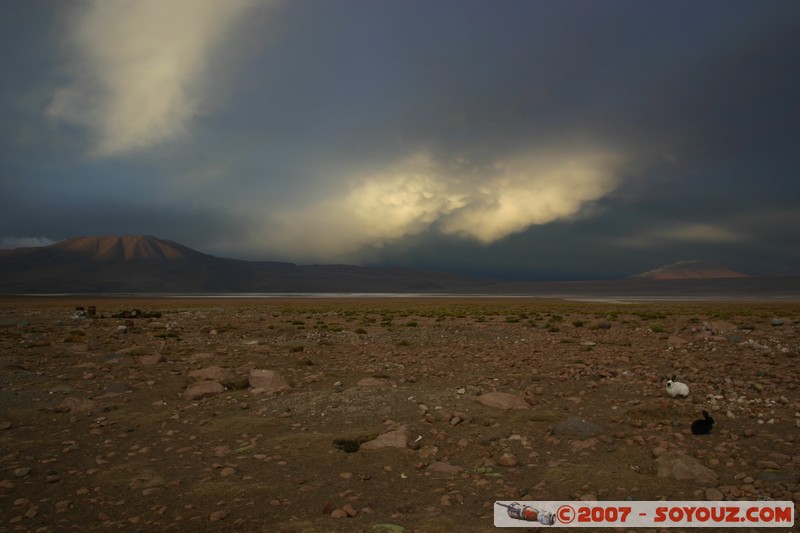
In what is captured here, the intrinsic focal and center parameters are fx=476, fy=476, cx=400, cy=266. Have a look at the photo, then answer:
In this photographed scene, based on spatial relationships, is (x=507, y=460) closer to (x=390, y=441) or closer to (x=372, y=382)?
(x=390, y=441)

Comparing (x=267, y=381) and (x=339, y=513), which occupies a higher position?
(x=267, y=381)

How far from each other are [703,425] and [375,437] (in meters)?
5.48

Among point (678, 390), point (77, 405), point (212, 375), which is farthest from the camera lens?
point (212, 375)

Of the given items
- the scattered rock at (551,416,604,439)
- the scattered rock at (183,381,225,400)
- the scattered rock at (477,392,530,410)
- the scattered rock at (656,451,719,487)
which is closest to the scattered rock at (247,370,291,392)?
the scattered rock at (183,381,225,400)

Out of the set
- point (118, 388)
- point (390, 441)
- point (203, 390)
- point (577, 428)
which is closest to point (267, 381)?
point (203, 390)

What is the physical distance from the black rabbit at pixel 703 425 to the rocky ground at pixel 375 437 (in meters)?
0.20

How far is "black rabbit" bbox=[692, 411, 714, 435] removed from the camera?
25.8ft

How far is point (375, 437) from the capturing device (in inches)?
323

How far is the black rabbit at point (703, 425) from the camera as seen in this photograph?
7.86 meters

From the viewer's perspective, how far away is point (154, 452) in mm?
7777

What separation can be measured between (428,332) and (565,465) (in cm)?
1872

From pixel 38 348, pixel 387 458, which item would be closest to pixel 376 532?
pixel 387 458

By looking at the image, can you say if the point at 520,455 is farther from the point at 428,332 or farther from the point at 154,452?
the point at 428,332

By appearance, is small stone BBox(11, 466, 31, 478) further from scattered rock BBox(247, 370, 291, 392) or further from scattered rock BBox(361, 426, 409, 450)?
scattered rock BBox(247, 370, 291, 392)
